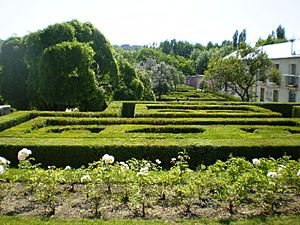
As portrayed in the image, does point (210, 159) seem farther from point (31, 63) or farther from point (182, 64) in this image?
point (182, 64)

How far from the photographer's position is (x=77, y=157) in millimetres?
8656

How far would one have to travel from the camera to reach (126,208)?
18.8ft

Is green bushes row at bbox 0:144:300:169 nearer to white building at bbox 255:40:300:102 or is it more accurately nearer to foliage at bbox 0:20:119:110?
foliage at bbox 0:20:119:110

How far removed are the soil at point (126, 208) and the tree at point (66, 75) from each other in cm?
1348

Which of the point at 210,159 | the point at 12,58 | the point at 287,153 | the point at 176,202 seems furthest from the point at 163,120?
the point at 12,58

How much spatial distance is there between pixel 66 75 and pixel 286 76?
20238mm

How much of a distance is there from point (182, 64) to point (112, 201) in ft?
221

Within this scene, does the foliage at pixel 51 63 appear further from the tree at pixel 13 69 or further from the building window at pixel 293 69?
the building window at pixel 293 69

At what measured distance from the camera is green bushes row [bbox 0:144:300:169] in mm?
8562

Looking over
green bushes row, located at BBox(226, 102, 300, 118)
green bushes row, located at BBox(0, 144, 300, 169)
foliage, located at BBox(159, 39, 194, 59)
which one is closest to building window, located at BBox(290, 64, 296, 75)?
green bushes row, located at BBox(226, 102, 300, 118)

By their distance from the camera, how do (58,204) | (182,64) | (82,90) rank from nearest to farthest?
(58,204) < (82,90) < (182,64)

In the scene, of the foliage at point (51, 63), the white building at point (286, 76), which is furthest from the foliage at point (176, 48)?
the foliage at point (51, 63)

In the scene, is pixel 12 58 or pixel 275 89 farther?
pixel 275 89

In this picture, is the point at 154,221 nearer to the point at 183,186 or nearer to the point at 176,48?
the point at 183,186
